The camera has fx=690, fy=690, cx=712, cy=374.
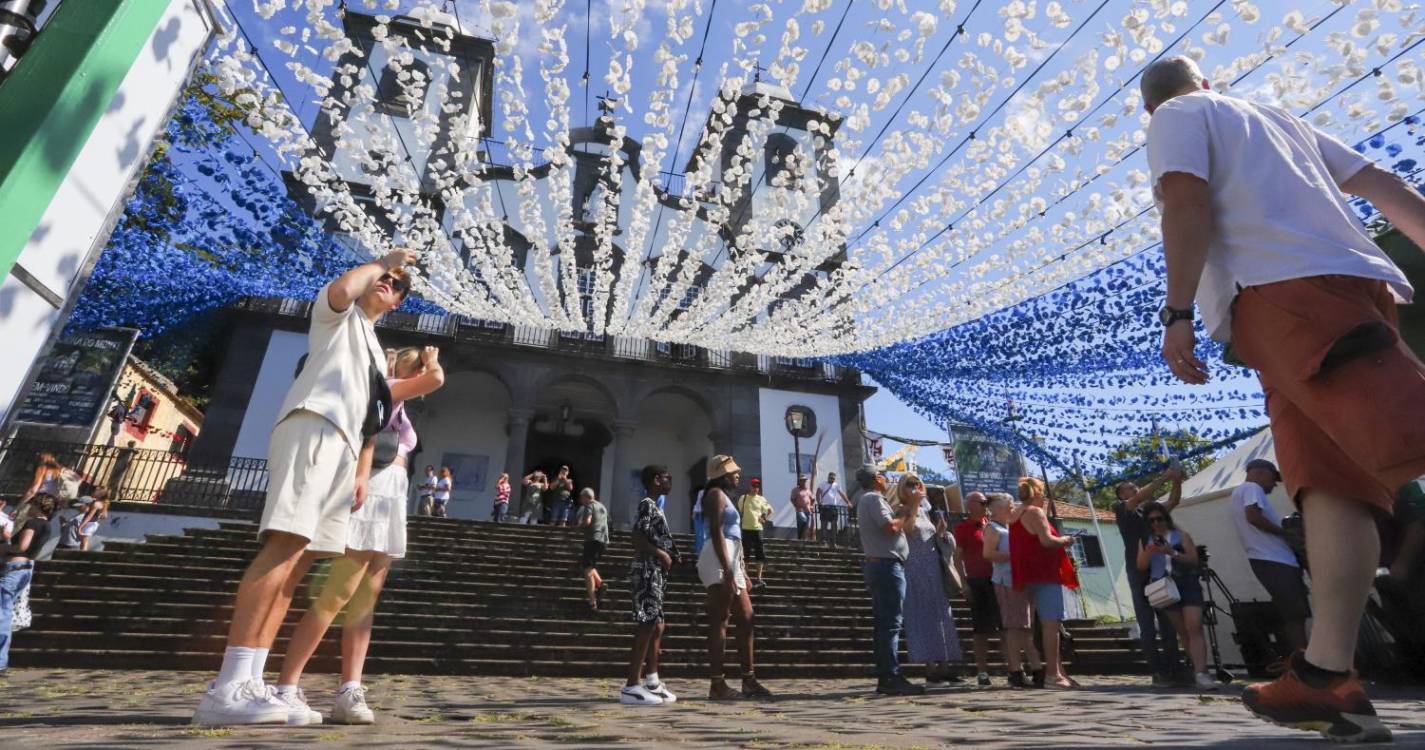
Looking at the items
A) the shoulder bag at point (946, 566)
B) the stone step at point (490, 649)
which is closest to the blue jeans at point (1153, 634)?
the shoulder bag at point (946, 566)

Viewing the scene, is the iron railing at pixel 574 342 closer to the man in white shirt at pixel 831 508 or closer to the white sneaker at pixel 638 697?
the man in white shirt at pixel 831 508

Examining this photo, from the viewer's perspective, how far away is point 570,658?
6602 millimetres

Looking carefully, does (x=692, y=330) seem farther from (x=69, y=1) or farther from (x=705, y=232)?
(x=69, y=1)

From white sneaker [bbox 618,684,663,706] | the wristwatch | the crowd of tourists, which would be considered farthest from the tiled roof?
the wristwatch

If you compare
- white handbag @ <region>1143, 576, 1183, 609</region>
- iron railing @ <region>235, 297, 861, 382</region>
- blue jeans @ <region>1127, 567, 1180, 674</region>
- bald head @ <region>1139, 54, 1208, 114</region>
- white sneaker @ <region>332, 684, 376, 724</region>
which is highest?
iron railing @ <region>235, 297, 861, 382</region>

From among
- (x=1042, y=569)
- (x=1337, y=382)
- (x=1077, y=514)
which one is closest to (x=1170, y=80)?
(x=1337, y=382)

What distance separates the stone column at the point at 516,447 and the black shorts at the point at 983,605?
41.1ft

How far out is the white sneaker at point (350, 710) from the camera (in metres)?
2.34

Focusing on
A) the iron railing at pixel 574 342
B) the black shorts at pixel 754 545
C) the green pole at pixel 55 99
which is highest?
the iron railing at pixel 574 342

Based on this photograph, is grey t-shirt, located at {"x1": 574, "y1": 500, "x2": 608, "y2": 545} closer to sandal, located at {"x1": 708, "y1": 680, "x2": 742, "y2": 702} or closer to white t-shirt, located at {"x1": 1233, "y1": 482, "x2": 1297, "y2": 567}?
sandal, located at {"x1": 708, "y1": 680, "x2": 742, "y2": 702}

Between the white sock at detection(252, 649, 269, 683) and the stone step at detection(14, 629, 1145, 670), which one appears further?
the stone step at detection(14, 629, 1145, 670)

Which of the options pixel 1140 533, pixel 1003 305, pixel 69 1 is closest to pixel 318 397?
pixel 69 1

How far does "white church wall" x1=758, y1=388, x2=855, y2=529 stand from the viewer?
17484mm

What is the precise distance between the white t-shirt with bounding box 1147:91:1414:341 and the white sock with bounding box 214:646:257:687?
294 centimetres
